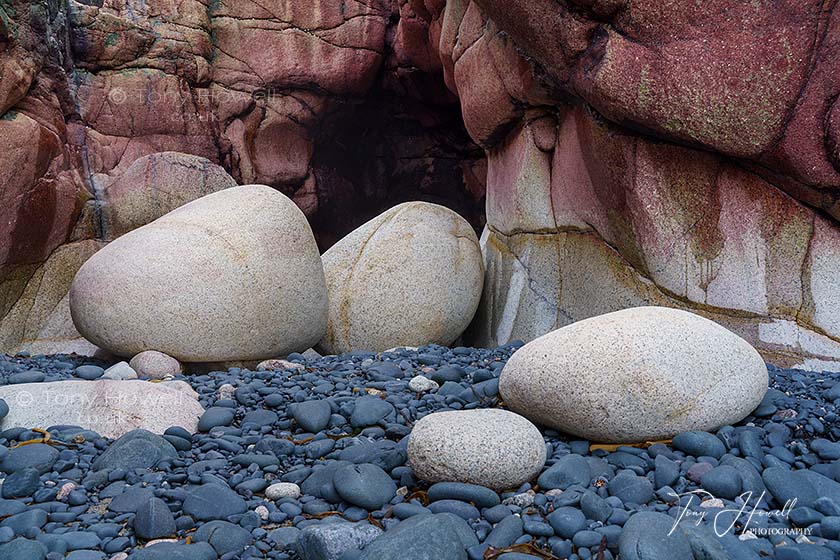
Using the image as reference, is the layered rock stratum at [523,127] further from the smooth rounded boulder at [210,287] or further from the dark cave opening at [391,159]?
the smooth rounded boulder at [210,287]

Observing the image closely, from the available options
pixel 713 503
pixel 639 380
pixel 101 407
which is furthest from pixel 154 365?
pixel 713 503

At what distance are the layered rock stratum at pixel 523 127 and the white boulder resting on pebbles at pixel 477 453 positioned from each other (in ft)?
9.01

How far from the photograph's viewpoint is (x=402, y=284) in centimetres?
621

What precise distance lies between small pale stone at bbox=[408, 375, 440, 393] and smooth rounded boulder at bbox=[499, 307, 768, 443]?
2.24ft

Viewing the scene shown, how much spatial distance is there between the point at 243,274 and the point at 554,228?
2896 millimetres

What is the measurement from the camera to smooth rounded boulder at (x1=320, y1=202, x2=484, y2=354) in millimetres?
6137

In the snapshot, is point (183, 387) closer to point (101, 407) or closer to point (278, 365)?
point (101, 407)

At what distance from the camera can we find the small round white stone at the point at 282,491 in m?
2.43

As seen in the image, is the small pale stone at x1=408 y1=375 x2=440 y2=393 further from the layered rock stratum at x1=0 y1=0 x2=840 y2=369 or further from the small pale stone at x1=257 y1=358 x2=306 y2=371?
the layered rock stratum at x1=0 y1=0 x2=840 y2=369

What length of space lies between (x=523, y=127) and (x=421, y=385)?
3.72 m

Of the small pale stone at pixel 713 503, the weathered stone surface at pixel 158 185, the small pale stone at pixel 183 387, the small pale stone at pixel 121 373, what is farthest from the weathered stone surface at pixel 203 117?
the small pale stone at pixel 713 503

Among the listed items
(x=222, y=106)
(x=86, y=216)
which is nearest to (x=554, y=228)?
(x=86, y=216)

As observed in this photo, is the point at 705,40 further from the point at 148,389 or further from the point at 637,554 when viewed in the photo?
the point at 148,389

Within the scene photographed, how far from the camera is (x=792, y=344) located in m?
4.34
